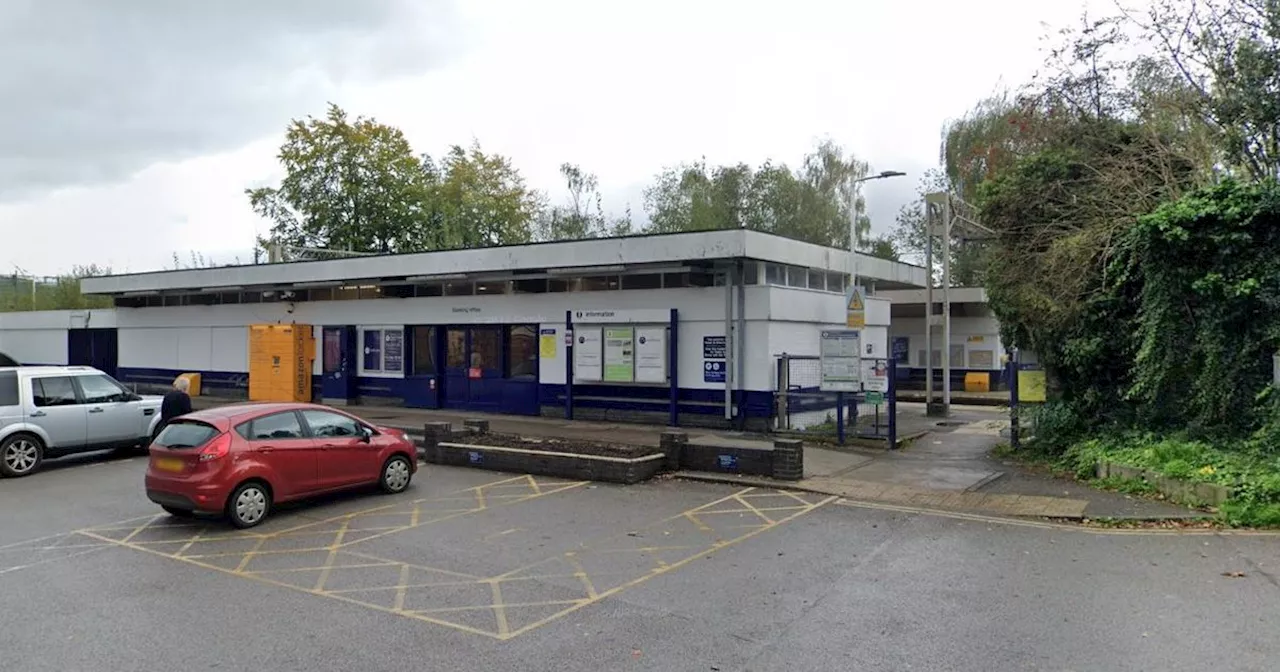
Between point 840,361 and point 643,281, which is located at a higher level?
point 643,281

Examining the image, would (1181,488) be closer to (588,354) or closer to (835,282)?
(835,282)

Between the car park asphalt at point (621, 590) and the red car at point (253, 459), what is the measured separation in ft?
1.21

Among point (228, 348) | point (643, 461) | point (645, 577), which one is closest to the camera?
point (645, 577)

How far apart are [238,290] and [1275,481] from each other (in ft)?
82.8

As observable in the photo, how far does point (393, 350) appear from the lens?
2188 centimetres

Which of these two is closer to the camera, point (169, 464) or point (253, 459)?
point (169, 464)

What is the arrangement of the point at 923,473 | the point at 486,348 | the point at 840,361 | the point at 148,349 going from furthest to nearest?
1. the point at 148,349
2. the point at 486,348
3. the point at 840,361
4. the point at 923,473

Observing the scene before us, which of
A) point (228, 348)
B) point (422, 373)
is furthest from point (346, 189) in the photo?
point (422, 373)

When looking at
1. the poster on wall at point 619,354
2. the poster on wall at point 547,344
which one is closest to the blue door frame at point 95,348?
the poster on wall at point 547,344

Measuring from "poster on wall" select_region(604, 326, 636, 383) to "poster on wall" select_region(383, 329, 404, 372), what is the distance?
6.75 meters

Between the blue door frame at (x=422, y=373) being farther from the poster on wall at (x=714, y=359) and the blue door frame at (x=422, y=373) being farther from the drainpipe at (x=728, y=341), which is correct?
the drainpipe at (x=728, y=341)

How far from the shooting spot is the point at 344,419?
1091 cm

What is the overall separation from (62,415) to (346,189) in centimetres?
2622

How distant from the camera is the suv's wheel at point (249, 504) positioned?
359 inches
